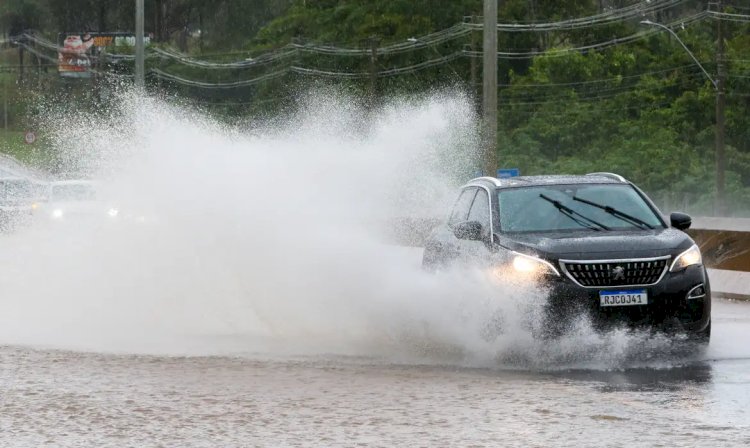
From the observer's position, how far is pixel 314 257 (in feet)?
48.8

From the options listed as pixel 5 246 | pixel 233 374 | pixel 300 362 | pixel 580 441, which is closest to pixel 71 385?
pixel 233 374

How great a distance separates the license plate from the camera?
11.7 metres

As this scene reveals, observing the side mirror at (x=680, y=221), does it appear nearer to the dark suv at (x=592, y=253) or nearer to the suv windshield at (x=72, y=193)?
the dark suv at (x=592, y=253)

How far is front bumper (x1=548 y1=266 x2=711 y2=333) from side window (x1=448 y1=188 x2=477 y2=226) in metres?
2.60

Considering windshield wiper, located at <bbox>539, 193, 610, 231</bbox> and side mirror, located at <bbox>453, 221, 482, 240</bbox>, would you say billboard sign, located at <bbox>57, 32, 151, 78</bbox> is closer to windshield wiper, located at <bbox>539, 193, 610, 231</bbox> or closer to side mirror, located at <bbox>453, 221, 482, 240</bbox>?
windshield wiper, located at <bbox>539, 193, 610, 231</bbox>

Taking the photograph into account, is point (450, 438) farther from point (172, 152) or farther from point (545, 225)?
point (172, 152)

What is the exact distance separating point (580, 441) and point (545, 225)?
196 inches

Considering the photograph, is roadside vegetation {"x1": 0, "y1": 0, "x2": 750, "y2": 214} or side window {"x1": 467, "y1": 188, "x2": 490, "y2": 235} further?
roadside vegetation {"x1": 0, "y1": 0, "x2": 750, "y2": 214}

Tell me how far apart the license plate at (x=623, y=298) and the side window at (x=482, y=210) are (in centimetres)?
155

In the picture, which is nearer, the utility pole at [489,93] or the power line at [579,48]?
the utility pole at [489,93]

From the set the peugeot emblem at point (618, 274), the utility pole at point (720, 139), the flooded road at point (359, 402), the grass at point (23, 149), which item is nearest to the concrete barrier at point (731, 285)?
the flooded road at point (359, 402)

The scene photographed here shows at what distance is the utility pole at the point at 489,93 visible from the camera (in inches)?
1017

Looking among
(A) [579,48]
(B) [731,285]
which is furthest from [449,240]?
(A) [579,48]

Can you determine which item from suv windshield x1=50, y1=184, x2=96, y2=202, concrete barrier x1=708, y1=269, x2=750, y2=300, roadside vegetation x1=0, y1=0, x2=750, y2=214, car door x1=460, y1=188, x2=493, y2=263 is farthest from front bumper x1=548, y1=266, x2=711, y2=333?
roadside vegetation x1=0, y1=0, x2=750, y2=214
